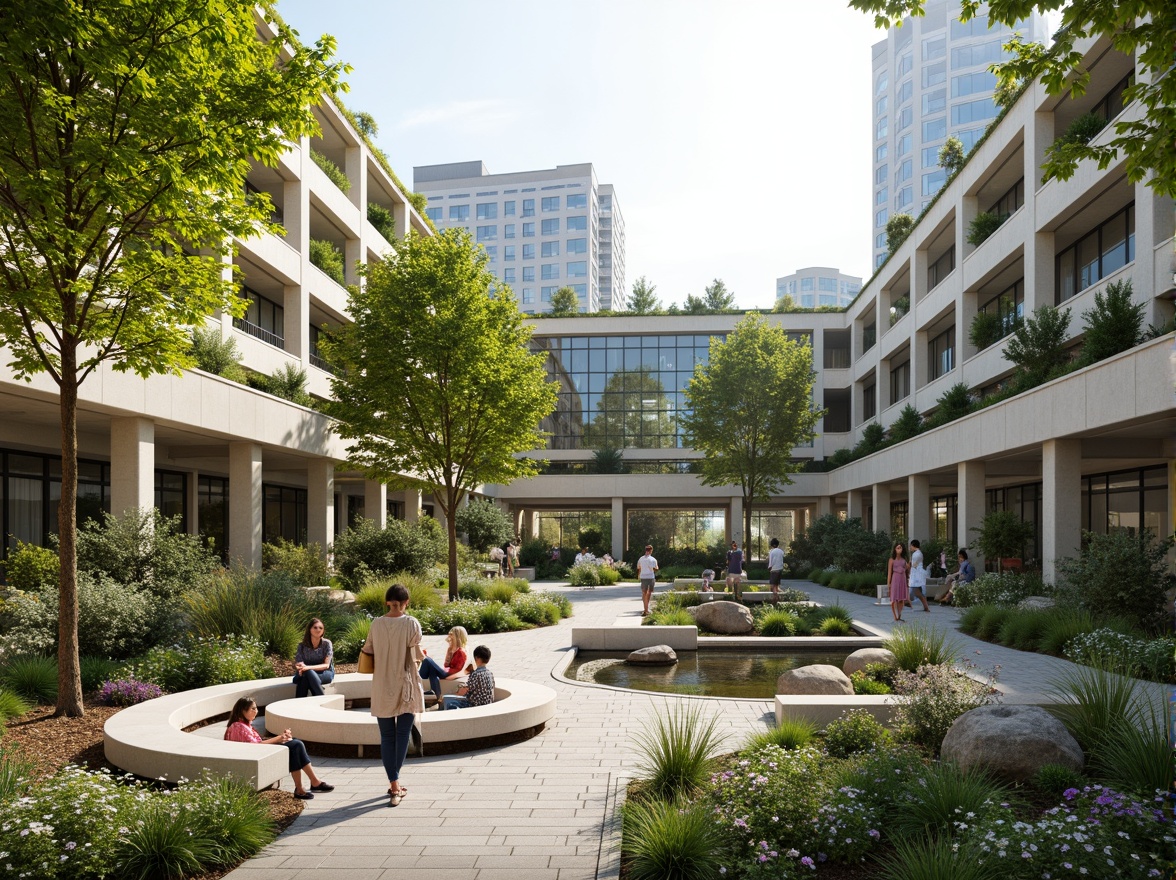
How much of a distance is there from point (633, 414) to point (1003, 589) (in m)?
35.8

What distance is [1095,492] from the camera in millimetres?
28625

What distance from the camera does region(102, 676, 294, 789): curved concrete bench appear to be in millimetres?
6953

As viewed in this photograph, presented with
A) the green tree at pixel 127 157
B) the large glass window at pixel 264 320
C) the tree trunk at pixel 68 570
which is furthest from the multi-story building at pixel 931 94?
the tree trunk at pixel 68 570

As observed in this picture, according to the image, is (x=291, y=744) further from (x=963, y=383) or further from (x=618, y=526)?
(x=618, y=526)

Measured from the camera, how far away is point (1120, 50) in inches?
273

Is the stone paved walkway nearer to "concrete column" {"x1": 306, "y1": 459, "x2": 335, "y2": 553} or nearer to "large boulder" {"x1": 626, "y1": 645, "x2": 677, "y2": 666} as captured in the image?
"large boulder" {"x1": 626, "y1": 645, "x2": 677, "y2": 666}

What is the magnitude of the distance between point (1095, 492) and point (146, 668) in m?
28.7

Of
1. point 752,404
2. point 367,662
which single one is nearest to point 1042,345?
point 752,404

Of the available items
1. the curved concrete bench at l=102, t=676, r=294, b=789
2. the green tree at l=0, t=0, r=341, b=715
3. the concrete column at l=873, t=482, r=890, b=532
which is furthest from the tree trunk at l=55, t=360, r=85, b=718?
the concrete column at l=873, t=482, r=890, b=532

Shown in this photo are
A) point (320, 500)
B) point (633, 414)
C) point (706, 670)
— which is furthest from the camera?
point (633, 414)

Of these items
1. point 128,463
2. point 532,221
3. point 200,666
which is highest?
point 532,221

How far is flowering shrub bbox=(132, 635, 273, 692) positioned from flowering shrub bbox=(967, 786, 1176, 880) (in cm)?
932

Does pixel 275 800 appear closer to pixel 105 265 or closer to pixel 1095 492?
pixel 105 265

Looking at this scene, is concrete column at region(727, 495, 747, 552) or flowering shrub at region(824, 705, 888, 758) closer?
flowering shrub at region(824, 705, 888, 758)
